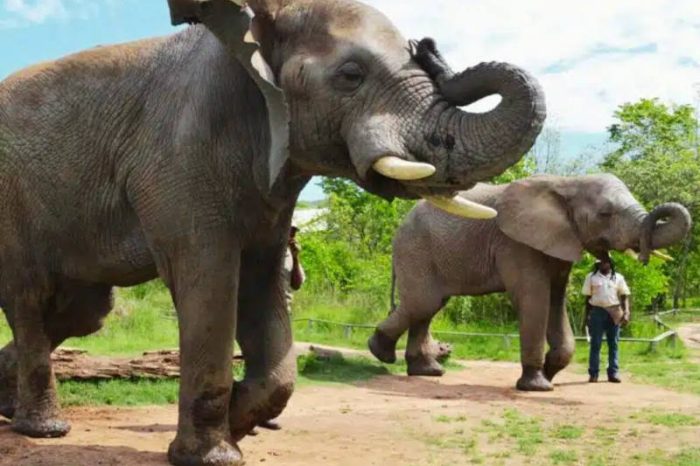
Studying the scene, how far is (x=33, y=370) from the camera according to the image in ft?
20.2

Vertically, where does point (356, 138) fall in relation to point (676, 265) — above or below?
below

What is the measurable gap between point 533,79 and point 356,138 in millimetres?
857

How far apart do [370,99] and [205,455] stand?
2.06m

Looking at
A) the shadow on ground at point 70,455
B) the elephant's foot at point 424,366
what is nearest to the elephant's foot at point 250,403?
the shadow on ground at point 70,455

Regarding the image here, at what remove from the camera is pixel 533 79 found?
438 centimetres

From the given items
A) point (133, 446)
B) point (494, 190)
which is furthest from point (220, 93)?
point (494, 190)

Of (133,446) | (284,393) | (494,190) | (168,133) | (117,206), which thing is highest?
(494,190)

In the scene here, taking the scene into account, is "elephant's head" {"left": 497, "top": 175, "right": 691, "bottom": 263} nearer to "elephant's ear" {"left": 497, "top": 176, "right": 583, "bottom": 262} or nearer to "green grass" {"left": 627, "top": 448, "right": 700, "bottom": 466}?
"elephant's ear" {"left": 497, "top": 176, "right": 583, "bottom": 262}

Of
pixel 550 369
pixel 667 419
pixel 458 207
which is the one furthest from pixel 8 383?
pixel 550 369

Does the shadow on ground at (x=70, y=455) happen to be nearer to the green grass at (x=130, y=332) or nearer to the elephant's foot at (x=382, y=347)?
the green grass at (x=130, y=332)

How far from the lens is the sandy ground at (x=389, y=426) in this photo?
595 cm

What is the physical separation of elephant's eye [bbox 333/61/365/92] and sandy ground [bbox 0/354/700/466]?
2351 mm

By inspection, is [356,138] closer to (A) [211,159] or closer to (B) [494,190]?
(A) [211,159]

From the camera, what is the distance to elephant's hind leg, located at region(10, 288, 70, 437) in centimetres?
610
